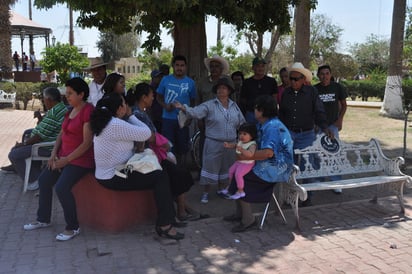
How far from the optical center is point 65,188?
431 centimetres

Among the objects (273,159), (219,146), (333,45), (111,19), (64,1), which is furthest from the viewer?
(333,45)

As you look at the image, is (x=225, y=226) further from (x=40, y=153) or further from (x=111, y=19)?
(x=111, y=19)

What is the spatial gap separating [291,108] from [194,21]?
165 centimetres

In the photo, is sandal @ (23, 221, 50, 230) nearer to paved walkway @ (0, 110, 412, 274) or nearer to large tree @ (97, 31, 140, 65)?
paved walkway @ (0, 110, 412, 274)

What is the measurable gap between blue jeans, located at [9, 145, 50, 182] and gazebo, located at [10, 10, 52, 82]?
21934 mm

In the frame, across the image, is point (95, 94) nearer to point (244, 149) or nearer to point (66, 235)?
point (66, 235)

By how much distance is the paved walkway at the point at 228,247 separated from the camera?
12.5 feet

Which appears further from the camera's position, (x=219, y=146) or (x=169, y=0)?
(x=219, y=146)

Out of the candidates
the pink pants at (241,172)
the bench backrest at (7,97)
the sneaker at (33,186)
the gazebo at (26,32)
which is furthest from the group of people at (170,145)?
the gazebo at (26,32)

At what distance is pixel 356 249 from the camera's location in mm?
4211

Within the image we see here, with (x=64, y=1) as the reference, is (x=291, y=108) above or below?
below

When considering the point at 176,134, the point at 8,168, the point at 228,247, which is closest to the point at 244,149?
the point at 228,247

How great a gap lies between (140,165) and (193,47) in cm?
327

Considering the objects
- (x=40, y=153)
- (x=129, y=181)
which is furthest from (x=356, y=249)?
(x=40, y=153)
